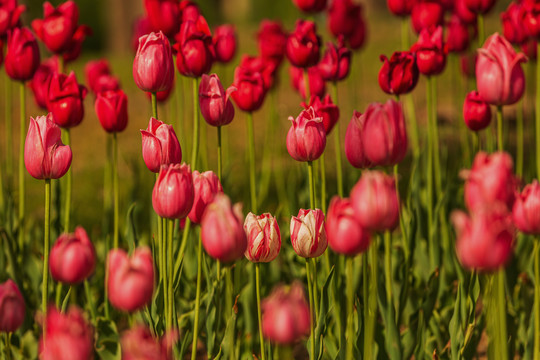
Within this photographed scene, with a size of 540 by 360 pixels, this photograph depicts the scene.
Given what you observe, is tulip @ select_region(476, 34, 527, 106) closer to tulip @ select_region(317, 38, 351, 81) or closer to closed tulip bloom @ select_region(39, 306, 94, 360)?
tulip @ select_region(317, 38, 351, 81)

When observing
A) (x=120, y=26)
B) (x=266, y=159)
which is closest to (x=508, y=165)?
(x=266, y=159)

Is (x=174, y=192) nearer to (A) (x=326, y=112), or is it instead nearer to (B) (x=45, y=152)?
(B) (x=45, y=152)

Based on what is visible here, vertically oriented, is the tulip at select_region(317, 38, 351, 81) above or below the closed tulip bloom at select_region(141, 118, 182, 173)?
above

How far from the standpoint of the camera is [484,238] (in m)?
1.24

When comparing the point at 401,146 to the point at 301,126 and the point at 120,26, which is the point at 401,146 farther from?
the point at 120,26

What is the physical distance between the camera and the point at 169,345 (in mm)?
1335

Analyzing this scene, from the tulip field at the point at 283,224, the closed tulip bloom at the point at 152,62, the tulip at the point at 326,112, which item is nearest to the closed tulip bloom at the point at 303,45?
the tulip field at the point at 283,224

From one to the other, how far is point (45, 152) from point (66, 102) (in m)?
0.52

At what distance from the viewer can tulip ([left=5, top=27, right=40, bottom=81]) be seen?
8.57 feet

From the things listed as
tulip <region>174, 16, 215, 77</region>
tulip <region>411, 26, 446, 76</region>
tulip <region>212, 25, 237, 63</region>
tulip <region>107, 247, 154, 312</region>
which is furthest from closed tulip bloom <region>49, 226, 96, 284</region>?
tulip <region>212, 25, 237, 63</region>

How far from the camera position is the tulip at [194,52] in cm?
232

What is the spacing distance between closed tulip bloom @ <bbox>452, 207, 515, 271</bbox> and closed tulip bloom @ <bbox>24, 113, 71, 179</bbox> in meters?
1.12

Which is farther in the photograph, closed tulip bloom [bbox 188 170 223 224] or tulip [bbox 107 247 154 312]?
closed tulip bloom [bbox 188 170 223 224]

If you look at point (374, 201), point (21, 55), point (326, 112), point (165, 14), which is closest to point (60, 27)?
point (21, 55)
